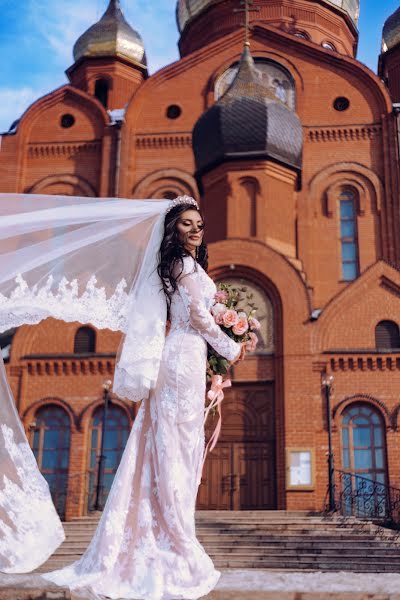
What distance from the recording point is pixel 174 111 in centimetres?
2316

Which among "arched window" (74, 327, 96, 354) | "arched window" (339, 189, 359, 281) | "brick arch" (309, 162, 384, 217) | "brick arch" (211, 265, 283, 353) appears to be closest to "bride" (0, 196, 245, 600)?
"brick arch" (211, 265, 283, 353)

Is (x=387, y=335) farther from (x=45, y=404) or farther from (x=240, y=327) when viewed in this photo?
(x=240, y=327)

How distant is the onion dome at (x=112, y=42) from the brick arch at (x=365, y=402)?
1597 cm

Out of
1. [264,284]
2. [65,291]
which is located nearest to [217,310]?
[65,291]

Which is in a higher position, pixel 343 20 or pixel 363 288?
pixel 343 20

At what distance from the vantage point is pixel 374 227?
21.1m

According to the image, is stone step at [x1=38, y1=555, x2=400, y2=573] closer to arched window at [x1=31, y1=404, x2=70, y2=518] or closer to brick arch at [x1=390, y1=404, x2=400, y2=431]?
brick arch at [x1=390, y1=404, x2=400, y2=431]

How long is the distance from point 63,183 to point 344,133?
833 cm

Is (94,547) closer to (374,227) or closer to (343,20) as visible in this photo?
(374,227)

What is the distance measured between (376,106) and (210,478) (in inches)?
480

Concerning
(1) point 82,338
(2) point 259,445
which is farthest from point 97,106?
(2) point 259,445

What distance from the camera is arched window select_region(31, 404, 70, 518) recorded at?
1666cm

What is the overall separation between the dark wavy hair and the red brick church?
10.9 m

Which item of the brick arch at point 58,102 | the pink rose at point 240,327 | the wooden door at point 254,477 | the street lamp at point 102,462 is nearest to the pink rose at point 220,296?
the pink rose at point 240,327
